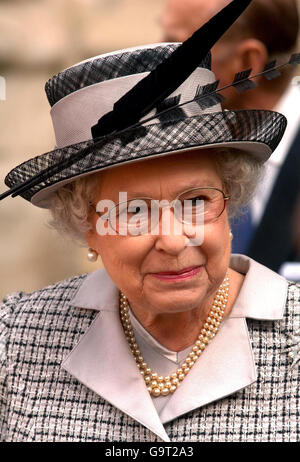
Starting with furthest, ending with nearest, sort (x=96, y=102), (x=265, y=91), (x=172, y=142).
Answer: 1. (x=265, y=91)
2. (x=96, y=102)
3. (x=172, y=142)

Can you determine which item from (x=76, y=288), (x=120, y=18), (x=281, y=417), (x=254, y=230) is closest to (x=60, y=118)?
(x=76, y=288)

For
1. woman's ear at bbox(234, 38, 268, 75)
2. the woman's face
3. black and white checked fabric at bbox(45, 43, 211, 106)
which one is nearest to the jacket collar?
the woman's face

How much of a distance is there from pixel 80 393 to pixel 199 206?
717mm

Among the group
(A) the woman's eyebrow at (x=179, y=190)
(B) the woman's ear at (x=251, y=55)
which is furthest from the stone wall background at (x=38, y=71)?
(A) the woman's eyebrow at (x=179, y=190)

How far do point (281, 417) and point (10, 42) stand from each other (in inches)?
127

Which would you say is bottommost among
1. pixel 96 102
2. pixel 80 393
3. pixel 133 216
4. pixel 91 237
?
pixel 80 393

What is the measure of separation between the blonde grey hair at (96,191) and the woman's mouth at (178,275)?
30 centimetres

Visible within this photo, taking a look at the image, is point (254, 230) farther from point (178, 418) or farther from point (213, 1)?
point (178, 418)

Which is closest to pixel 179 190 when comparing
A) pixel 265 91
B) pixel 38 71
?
pixel 265 91

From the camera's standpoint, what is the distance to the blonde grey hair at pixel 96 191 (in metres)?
2.16

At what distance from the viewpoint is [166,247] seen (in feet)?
6.59

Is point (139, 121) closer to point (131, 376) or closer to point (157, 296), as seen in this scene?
Result: point (157, 296)

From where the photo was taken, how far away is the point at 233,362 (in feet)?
7.21

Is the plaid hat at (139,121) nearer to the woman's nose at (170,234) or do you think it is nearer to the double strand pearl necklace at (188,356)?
the woman's nose at (170,234)
